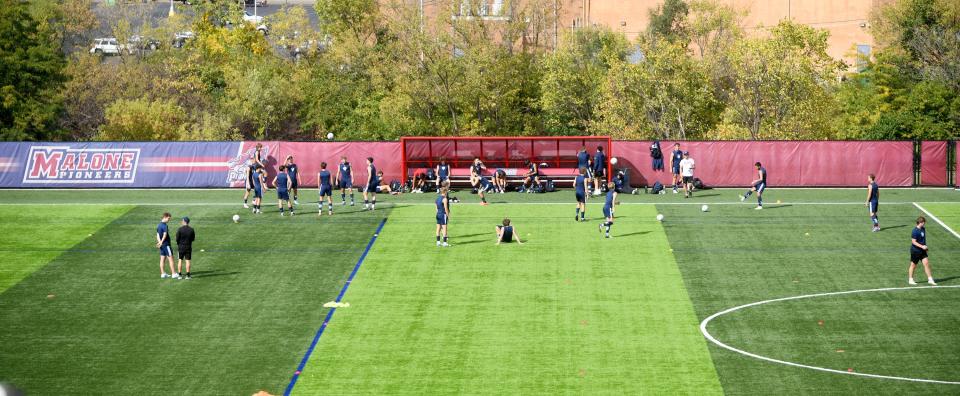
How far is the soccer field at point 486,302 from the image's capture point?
26703 millimetres

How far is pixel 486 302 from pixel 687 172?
17.9 meters

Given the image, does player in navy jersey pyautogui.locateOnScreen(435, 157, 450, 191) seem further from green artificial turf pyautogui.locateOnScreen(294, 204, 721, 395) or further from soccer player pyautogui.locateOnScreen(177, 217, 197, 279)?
soccer player pyautogui.locateOnScreen(177, 217, 197, 279)

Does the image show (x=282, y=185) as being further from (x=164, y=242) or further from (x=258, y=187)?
(x=164, y=242)

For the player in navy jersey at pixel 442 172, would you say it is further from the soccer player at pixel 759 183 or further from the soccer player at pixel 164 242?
the soccer player at pixel 164 242

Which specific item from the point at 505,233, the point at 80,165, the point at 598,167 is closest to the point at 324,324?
the point at 505,233

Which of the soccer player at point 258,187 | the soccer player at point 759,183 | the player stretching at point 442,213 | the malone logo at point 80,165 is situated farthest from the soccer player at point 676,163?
the malone logo at point 80,165

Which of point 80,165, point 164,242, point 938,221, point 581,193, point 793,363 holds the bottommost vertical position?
point 793,363

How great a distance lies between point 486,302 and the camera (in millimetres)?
32938

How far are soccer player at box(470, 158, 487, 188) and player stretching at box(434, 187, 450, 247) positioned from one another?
9923 millimetres

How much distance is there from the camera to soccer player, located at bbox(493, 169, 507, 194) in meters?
50.7

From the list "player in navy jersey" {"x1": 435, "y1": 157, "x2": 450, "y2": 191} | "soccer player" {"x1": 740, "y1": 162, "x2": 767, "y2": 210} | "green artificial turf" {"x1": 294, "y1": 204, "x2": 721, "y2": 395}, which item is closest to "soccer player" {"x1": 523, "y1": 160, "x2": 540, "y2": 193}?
"player in navy jersey" {"x1": 435, "y1": 157, "x2": 450, "y2": 191}

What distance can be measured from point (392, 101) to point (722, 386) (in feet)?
153

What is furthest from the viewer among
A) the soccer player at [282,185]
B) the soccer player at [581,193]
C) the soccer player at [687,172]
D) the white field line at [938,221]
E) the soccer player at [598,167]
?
the soccer player at [598,167]

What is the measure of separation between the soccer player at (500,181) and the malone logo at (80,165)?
1616 centimetres
